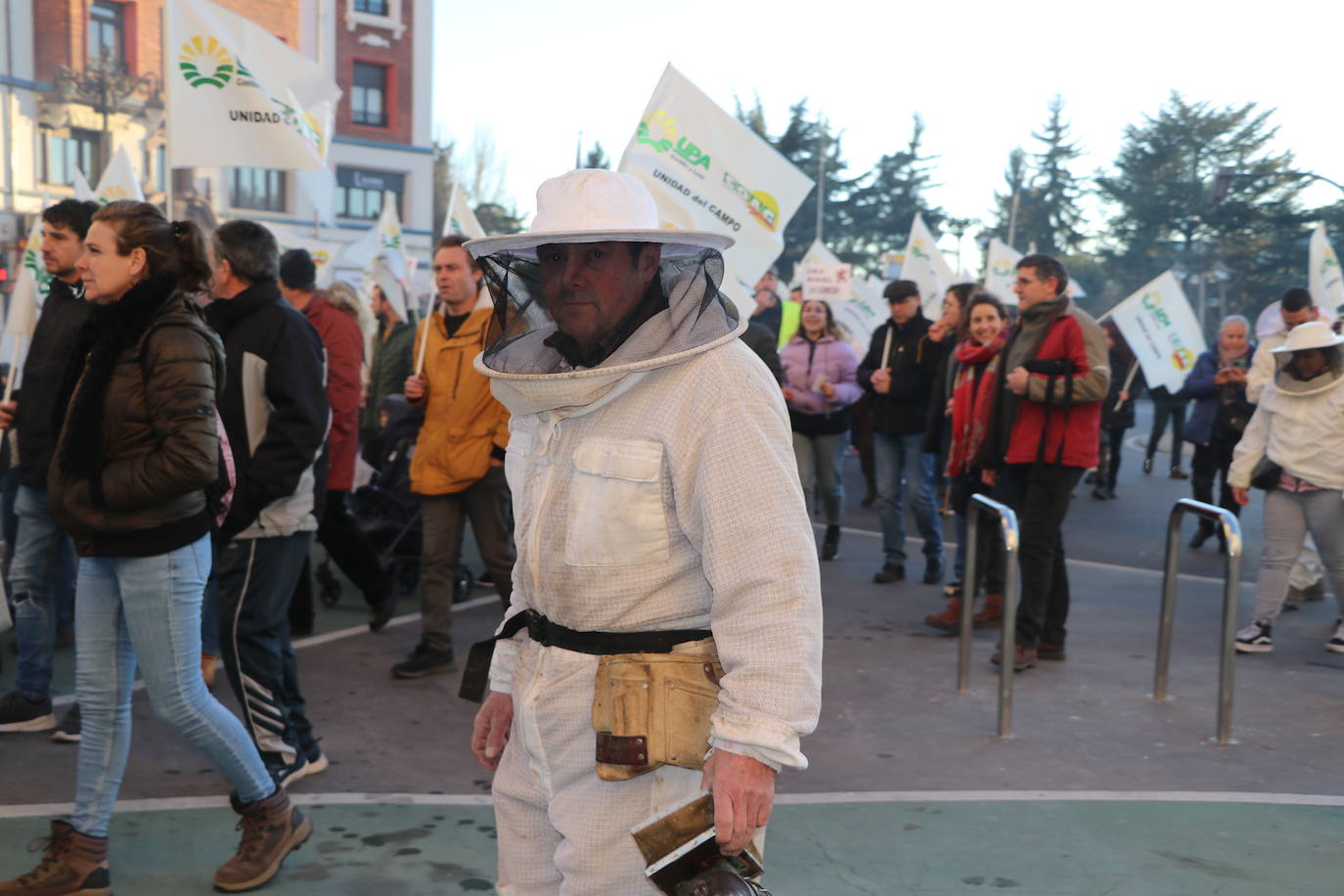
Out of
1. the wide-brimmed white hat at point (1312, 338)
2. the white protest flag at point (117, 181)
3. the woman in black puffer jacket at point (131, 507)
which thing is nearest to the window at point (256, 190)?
the white protest flag at point (117, 181)

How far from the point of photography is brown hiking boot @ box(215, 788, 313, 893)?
3.95 metres

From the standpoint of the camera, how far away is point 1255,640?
7.50 meters

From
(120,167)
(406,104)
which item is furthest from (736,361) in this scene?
(406,104)

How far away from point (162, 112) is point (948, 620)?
3957cm

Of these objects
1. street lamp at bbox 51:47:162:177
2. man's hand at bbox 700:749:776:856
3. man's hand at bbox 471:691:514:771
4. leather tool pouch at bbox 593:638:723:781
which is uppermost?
street lamp at bbox 51:47:162:177

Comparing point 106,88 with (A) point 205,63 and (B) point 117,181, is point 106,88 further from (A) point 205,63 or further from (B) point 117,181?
(A) point 205,63

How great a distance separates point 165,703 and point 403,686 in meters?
2.60

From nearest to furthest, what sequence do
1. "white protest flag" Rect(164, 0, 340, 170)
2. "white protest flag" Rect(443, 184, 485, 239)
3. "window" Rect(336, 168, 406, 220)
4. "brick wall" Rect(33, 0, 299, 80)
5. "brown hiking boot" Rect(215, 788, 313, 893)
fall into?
"brown hiking boot" Rect(215, 788, 313, 893), "white protest flag" Rect(164, 0, 340, 170), "white protest flag" Rect(443, 184, 485, 239), "brick wall" Rect(33, 0, 299, 80), "window" Rect(336, 168, 406, 220)

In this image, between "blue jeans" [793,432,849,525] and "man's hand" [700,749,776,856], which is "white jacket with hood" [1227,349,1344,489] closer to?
"blue jeans" [793,432,849,525]

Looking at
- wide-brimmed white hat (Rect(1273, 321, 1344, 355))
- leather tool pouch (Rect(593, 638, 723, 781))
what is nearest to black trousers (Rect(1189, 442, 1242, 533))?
wide-brimmed white hat (Rect(1273, 321, 1344, 355))

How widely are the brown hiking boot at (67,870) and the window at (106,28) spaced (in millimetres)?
38111

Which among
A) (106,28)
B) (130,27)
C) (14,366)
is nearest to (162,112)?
(130,27)

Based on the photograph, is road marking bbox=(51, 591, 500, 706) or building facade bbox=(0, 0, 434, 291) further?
building facade bbox=(0, 0, 434, 291)

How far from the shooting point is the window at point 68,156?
35.9 metres
